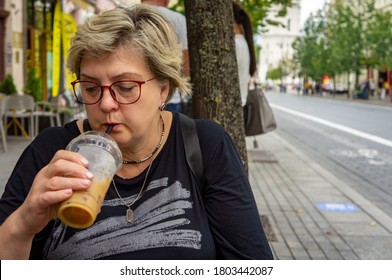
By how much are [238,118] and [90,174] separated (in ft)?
8.79

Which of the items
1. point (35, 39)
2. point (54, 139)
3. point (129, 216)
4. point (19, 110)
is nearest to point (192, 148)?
point (129, 216)

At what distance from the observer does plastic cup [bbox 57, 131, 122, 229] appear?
4.43 ft

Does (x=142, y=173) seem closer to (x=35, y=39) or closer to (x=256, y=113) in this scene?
(x=256, y=113)

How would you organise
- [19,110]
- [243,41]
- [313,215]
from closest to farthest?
[243,41]
[313,215]
[19,110]

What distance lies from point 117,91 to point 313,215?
4832mm

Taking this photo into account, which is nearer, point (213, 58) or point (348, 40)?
point (213, 58)

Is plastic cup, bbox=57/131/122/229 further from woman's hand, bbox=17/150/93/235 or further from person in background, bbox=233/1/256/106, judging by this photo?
person in background, bbox=233/1/256/106

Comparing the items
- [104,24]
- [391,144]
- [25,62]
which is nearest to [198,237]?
[104,24]

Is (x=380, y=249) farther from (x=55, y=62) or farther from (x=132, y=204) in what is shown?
(x=55, y=62)

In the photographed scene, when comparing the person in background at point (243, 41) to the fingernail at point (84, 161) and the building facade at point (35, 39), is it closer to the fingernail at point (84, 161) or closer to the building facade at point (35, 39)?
the fingernail at point (84, 161)

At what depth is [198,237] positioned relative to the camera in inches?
74.6

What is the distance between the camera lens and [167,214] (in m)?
1.89

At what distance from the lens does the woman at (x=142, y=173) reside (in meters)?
1.80

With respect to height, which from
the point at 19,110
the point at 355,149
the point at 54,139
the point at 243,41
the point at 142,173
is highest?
the point at 243,41
